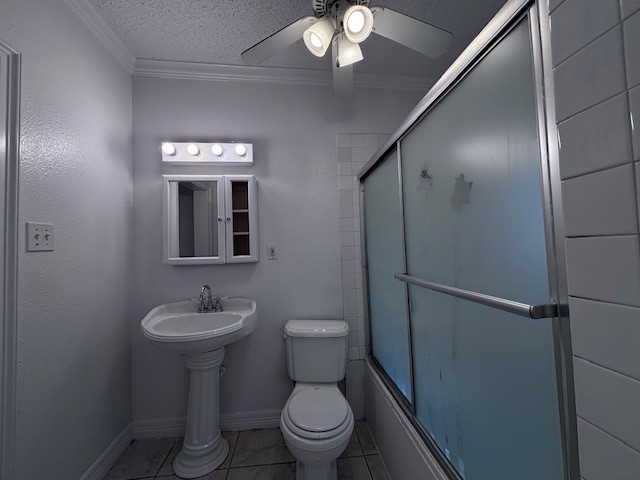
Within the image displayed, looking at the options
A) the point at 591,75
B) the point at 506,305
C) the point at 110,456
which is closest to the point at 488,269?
the point at 506,305

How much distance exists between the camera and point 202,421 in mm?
1444

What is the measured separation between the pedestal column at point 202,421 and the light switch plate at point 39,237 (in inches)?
30.7

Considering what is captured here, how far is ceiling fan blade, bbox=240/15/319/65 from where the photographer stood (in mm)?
1057

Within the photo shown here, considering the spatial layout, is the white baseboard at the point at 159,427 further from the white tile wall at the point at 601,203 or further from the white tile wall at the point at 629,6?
the white tile wall at the point at 629,6

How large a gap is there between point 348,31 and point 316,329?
1.40 meters

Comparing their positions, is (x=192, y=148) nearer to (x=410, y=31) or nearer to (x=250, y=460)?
(x=410, y=31)

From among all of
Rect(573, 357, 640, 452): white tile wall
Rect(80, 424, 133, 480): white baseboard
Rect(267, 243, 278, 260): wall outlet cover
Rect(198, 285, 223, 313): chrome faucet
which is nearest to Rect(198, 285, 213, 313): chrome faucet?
Rect(198, 285, 223, 313): chrome faucet

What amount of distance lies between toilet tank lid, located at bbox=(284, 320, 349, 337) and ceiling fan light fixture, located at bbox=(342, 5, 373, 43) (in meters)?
1.38

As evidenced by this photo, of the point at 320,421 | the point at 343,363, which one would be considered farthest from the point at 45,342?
the point at 343,363

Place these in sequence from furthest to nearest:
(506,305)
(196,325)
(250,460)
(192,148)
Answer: (192,148) → (196,325) → (250,460) → (506,305)

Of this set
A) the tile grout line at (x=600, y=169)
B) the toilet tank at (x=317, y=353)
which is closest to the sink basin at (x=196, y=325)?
the toilet tank at (x=317, y=353)

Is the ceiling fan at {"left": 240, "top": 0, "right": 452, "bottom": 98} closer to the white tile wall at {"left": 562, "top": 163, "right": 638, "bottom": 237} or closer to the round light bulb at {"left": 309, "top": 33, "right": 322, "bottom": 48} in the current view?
the round light bulb at {"left": 309, "top": 33, "right": 322, "bottom": 48}

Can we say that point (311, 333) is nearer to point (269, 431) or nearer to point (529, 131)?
point (269, 431)

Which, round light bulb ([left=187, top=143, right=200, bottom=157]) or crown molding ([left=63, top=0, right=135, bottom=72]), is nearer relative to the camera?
crown molding ([left=63, top=0, right=135, bottom=72])
